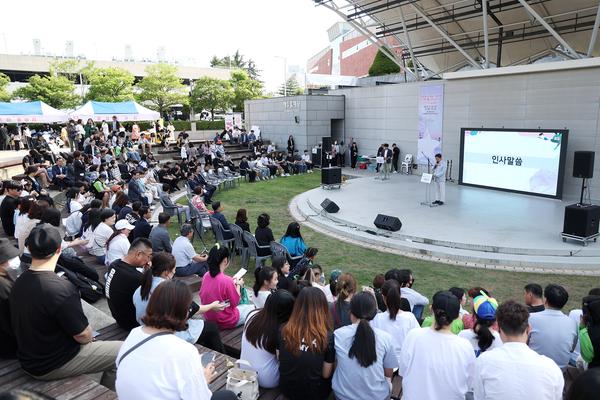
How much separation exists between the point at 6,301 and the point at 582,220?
10.3 meters

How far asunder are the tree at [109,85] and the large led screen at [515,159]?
34.2 meters

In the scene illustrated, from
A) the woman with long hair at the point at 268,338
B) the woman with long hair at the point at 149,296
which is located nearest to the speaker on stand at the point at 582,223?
the woman with long hair at the point at 268,338

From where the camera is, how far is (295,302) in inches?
133

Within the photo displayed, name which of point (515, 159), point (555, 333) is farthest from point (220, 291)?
point (515, 159)

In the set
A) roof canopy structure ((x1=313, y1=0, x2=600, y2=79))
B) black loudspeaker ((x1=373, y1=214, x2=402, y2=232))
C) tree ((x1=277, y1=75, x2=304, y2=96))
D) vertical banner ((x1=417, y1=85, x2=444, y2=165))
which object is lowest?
black loudspeaker ((x1=373, y1=214, x2=402, y2=232))

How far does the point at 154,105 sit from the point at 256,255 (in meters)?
42.5

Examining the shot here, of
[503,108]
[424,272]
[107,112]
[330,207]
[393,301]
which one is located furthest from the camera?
[107,112]

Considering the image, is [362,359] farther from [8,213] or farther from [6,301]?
[8,213]

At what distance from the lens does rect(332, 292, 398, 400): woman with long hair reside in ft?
10.6

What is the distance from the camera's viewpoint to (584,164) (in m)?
10.3

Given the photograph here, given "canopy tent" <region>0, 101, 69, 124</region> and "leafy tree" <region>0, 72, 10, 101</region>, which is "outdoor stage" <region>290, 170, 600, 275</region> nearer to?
"canopy tent" <region>0, 101, 69, 124</region>

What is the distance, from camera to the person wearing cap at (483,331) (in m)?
3.66

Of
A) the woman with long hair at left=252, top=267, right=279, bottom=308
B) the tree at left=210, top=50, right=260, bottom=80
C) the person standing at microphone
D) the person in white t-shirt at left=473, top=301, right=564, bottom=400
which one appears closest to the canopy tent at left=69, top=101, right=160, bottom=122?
the person standing at microphone

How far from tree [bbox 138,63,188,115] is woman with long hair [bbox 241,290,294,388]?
144 ft
